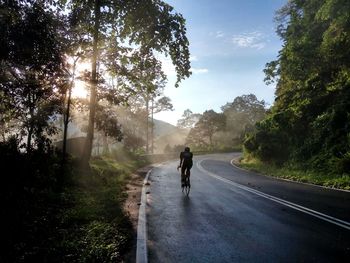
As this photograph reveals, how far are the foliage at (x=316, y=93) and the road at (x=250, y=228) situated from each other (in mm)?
8935

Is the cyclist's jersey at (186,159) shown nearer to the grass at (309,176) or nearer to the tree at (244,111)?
the grass at (309,176)

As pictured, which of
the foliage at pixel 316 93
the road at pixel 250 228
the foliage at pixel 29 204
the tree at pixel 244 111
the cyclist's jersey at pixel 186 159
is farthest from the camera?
the tree at pixel 244 111

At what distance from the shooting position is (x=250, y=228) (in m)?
8.31

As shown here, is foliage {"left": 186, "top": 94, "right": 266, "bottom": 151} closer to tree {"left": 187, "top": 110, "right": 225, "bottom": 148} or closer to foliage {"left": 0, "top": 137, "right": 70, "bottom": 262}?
tree {"left": 187, "top": 110, "right": 225, "bottom": 148}

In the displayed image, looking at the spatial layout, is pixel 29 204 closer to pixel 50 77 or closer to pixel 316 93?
pixel 50 77

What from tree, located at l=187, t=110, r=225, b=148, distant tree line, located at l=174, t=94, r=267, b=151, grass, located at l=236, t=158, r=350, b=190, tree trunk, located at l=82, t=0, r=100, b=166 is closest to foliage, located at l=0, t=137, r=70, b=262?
tree trunk, located at l=82, t=0, r=100, b=166

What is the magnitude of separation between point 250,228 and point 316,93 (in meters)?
23.1

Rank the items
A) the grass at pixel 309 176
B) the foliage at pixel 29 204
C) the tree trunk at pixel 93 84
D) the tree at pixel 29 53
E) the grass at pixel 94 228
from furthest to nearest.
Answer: the tree trunk at pixel 93 84 < the grass at pixel 309 176 < the tree at pixel 29 53 < the foliage at pixel 29 204 < the grass at pixel 94 228

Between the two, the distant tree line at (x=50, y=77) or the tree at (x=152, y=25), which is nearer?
the distant tree line at (x=50, y=77)

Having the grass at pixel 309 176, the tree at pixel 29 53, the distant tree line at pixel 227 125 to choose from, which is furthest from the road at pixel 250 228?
the distant tree line at pixel 227 125

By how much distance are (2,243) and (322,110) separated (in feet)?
83.6

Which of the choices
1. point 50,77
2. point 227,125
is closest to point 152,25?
point 50,77

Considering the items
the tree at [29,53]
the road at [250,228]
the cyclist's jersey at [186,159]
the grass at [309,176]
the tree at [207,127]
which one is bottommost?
the road at [250,228]

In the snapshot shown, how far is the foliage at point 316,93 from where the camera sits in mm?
20938
